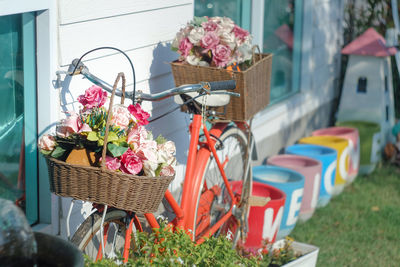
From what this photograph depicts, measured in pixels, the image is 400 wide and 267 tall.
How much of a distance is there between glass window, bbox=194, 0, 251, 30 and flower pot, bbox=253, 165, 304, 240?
1.16 meters

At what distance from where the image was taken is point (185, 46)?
3.35 meters

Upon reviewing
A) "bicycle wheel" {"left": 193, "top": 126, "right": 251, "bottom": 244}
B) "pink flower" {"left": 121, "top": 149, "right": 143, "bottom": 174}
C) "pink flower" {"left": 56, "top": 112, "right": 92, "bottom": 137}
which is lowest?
"bicycle wheel" {"left": 193, "top": 126, "right": 251, "bottom": 244}

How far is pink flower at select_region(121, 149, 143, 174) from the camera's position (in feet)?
7.44

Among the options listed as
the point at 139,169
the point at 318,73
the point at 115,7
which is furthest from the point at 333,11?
the point at 139,169

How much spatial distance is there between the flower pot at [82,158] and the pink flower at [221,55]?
1.21 meters

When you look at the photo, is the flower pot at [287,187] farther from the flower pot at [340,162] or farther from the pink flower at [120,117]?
the pink flower at [120,117]

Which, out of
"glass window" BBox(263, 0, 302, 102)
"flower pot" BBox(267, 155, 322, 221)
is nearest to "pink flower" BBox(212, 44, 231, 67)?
"flower pot" BBox(267, 155, 322, 221)

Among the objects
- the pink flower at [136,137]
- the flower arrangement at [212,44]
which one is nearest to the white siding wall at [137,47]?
the flower arrangement at [212,44]

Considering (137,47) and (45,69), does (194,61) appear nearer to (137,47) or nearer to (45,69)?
(137,47)

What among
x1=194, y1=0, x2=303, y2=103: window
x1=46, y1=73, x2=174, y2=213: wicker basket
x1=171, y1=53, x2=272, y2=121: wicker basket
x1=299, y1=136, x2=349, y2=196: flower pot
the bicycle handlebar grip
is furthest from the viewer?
x1=299, y1=136, x2=349, y2=196: flower pot

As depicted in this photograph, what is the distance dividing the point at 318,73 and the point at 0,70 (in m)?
4.27

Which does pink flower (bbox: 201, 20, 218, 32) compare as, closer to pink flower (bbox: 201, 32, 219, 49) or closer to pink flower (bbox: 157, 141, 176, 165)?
pink flower (bbox: 201, 32, 219, 49)

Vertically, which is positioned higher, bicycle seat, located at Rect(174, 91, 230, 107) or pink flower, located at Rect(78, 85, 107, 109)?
pink flower, located at Rect(78, 85, 107, 109)

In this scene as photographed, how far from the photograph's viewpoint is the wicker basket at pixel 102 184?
2.22m
